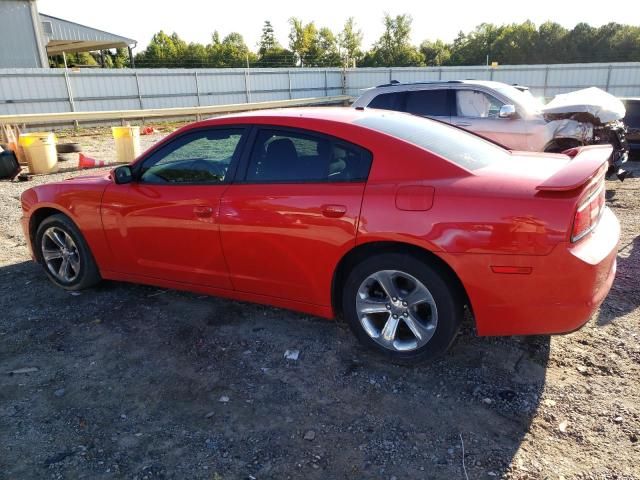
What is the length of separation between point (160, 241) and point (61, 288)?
148cm

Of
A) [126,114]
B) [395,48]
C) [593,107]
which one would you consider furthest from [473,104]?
[395,48]

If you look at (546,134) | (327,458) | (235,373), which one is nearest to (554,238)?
(327,458)

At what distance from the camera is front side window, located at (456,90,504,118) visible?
8539 mm

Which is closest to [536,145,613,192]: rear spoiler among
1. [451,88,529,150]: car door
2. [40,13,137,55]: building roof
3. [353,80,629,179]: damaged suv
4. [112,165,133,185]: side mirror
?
[112,165,133,185]: side mirror

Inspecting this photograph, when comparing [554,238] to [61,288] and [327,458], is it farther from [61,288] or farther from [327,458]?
[61,288]

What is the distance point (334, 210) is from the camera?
317cm

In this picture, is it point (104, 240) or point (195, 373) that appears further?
point (104, 240)

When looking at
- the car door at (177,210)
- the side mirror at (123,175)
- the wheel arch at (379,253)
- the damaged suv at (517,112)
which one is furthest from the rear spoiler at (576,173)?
the damaged suv at (517,112)

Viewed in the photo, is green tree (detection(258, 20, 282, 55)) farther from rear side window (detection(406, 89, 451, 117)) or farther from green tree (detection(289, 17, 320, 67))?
rear side window (detection(406, 89, 451, 117))

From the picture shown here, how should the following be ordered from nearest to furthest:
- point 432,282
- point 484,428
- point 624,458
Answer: point 624,458 < point 484,428 < point 432,282

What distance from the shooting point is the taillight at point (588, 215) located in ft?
8.89

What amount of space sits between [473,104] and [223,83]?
719 inches

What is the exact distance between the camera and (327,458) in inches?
98.4

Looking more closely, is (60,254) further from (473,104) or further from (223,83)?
(223,83)
